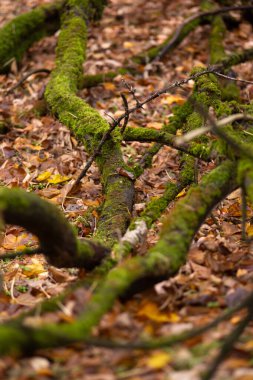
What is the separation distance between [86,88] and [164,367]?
4527 millimetres

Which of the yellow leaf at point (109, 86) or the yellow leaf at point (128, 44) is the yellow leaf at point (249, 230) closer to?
the yellow leaf at point (109, 86)

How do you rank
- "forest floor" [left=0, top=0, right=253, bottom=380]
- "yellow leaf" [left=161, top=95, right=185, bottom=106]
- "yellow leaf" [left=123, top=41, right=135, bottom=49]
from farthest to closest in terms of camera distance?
"yellow leaf" [left=123, top=41, right=135, bottom=49], "yellow leaf" [left=161, top=95, right=185, bottom=106], "forest floor" [left=0, top=0, right=253, bottom=380]

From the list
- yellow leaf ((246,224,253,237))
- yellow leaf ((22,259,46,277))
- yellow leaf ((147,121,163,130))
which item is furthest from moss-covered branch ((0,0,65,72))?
yellow leaf ((246,224,253,237))

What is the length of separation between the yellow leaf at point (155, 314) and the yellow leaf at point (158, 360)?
0.97 feet

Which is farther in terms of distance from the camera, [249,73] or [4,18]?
[4,18]

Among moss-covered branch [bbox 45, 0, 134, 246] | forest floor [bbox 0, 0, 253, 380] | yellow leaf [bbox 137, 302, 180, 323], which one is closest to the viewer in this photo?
forest floor [bbox 0, 0, 253, 380]

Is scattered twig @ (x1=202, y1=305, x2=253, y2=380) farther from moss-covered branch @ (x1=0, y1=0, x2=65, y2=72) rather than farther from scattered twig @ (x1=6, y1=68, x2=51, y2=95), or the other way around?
moss-covered branch @ (x1=0, y1=0, x2=65, y2=72)

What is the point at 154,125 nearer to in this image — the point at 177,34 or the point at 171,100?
the point at 171,100

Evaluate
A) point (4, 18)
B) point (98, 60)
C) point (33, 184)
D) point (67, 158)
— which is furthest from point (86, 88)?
point (4, 18)

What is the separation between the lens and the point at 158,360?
2.06 meters

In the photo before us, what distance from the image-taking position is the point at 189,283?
2826 millimetres

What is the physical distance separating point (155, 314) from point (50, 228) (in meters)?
0.61

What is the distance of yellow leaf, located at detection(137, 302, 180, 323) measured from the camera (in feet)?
7.93

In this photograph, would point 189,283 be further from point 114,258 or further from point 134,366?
point 134,366
